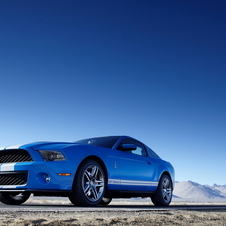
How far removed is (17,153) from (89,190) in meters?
1.38

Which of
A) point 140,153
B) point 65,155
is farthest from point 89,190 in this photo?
point 140,153

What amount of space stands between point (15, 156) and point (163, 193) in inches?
163

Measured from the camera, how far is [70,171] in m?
5.65

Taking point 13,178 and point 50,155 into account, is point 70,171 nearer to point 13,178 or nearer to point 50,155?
point 50,155

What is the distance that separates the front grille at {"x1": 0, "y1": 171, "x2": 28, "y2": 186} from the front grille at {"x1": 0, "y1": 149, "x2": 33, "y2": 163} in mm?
249

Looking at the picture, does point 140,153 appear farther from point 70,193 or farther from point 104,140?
point 70,193

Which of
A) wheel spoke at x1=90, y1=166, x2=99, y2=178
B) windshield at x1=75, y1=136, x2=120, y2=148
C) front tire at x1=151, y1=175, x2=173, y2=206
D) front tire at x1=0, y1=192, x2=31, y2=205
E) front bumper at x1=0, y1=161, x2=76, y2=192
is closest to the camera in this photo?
front bumper at x1=0, y1=161, x2=76, y2=192

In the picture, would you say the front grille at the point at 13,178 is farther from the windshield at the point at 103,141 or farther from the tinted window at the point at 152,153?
the tinted window at the point at 152,153

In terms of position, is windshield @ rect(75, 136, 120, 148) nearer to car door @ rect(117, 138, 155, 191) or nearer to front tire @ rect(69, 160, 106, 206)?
car door @ rect(117, 138, 155, 191)

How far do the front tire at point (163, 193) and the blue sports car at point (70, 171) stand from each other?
47.8 inches

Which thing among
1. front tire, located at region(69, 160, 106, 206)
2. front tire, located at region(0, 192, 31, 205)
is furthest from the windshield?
front tire, located at region(0, 192, 31, 205)

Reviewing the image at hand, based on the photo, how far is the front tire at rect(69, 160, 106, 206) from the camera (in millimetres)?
5699

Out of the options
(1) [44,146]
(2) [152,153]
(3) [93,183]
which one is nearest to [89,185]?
(3) [93,183]

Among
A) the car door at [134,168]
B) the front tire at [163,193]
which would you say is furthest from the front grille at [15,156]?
the front tire at [163,193]
